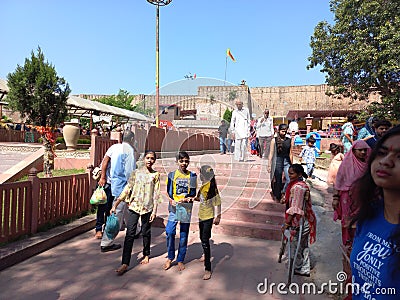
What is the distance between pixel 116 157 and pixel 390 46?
477 inches

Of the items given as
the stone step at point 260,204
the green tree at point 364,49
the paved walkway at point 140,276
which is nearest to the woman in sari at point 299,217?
the paved walkway at point 140,276

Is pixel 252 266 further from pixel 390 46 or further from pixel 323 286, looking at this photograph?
pixel 390 46

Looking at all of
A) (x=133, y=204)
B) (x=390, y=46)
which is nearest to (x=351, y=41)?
(x=390, y=46)

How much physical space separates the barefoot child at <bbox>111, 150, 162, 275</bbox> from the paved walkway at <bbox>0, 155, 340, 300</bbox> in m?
0.27

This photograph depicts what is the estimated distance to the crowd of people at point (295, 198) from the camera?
1062mm

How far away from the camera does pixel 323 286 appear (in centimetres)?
310

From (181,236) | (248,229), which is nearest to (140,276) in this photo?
(181,236)

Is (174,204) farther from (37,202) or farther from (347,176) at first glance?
(37,202)

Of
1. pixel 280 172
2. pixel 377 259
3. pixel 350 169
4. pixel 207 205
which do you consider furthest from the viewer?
pixel 280 172

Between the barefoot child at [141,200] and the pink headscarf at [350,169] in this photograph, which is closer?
the pink headscarf at [350,169]

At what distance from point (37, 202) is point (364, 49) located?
13.6 metres

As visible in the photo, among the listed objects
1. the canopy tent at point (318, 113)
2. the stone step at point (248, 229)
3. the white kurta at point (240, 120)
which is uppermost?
the canopy tent at point (318, 113)

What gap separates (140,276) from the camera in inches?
125

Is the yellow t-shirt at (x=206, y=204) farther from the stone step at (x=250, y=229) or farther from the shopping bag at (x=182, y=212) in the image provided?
the stone step at (x=250, y=229)
